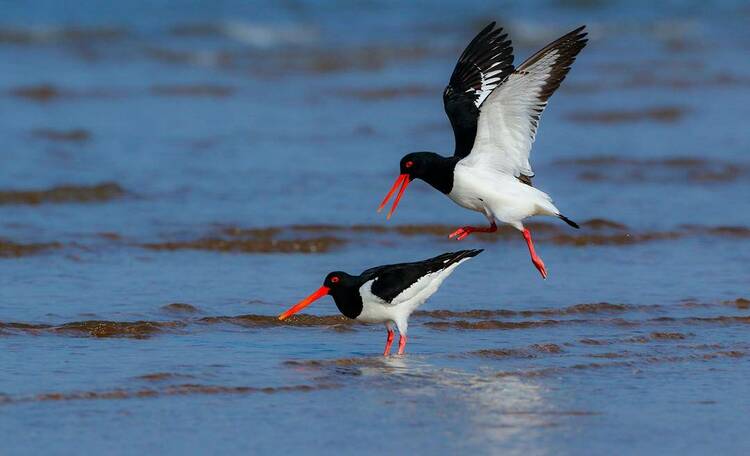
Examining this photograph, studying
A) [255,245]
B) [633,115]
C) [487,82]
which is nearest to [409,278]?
[487,82]

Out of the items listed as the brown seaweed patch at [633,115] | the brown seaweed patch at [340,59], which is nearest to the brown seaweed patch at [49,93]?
the brown seaweed patch at [340,59]

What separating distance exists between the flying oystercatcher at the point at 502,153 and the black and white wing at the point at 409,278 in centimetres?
73

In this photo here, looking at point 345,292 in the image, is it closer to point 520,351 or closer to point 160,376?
point 520,351

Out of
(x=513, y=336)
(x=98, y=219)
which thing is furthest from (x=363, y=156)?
(x=513, y=336)

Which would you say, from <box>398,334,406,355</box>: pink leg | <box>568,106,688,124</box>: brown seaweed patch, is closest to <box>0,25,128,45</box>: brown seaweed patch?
<box>568,106,688,124</box>: brown seaweed patch

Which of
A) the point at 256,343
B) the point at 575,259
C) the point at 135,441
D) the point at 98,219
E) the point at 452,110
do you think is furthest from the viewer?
the point at 98,219

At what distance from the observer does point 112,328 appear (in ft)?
28.0

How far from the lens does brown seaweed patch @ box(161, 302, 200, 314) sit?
9.13 meters

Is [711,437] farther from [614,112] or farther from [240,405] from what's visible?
[614,112]

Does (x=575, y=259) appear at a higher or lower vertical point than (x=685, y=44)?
lower

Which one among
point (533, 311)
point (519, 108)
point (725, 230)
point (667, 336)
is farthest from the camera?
point (725, 230)

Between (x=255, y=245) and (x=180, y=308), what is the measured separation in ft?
8.00

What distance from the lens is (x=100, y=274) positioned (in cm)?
1029

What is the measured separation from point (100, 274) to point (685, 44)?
22.2m
